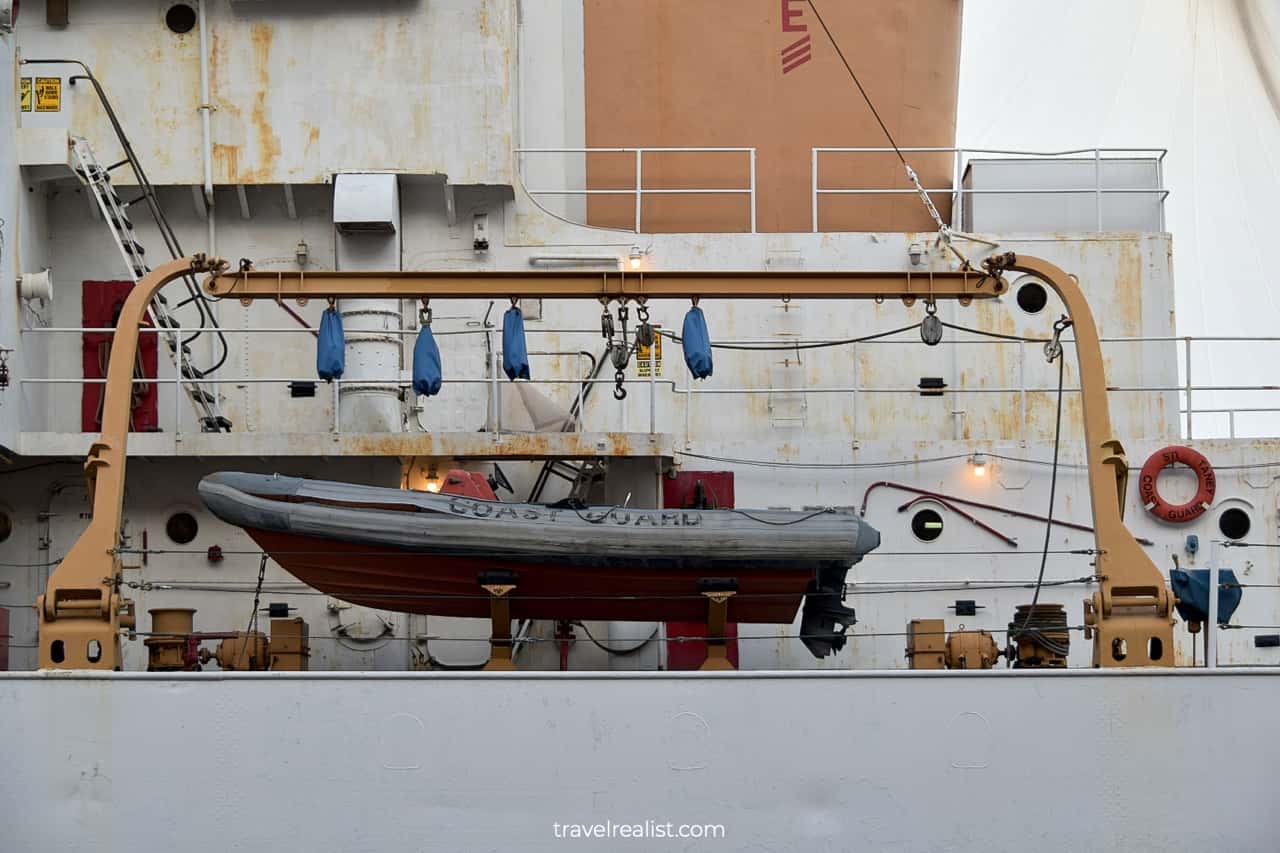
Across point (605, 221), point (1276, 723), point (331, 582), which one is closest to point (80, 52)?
point (605, 221)

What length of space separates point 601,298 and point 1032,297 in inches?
181

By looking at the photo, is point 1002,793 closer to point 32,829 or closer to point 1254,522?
point 1254,522

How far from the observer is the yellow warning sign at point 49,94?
12742mm

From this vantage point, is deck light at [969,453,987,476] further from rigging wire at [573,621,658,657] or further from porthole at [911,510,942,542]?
rigging wire at [573,621,658,657]

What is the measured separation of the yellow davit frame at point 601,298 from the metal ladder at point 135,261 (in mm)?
2037

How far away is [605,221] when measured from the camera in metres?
14.3

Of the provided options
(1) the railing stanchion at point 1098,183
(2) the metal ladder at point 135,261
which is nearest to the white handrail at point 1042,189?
(1) the railing stanchion at point 1098,183

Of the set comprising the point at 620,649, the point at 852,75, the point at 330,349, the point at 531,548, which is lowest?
the point at 620,649

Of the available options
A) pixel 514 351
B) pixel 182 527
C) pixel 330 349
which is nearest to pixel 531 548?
pixel 514 351

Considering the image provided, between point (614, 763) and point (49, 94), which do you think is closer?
point (614, 763)

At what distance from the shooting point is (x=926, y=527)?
464 inches

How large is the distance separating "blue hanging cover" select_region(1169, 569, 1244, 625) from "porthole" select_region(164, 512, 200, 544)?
6.67 metres

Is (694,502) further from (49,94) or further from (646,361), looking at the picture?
(49,94)

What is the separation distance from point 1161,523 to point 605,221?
5362mm
